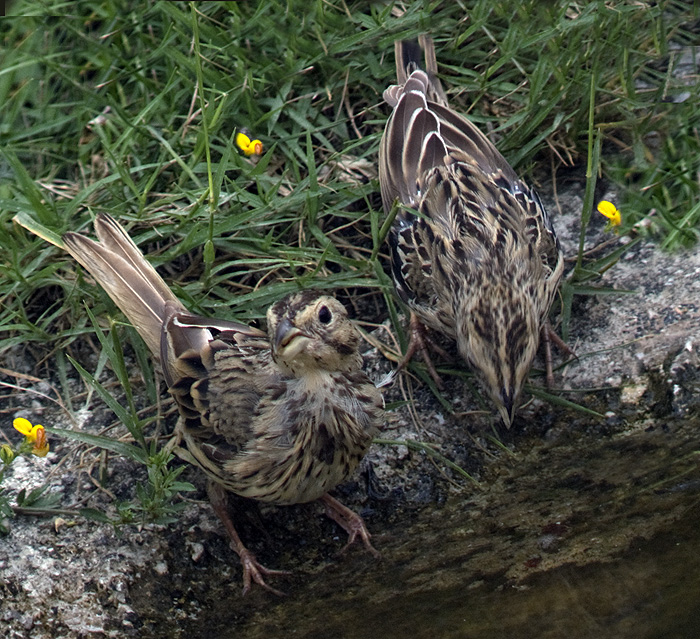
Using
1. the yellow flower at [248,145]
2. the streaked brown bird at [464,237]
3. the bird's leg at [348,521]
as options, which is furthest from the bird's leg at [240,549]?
the yellow flower at [248,145]

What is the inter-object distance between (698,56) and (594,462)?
283cm

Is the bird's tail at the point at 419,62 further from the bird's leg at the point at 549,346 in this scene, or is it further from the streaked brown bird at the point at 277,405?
the streaked brown bird at the point at 277,405

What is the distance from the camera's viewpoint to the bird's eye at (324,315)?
3990 mm

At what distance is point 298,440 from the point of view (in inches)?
165

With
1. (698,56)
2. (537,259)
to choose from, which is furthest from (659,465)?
(698,56)

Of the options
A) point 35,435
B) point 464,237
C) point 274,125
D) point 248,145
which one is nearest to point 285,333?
point 35,435

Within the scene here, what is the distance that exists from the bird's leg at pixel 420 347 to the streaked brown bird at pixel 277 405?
28.0 inches

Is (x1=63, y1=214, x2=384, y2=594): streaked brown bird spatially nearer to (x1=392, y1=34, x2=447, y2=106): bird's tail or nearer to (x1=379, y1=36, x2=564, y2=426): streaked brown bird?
(x1=379, y1=36, x2=564, y2=426): streaked brown bird

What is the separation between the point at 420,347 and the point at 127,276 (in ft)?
4.62

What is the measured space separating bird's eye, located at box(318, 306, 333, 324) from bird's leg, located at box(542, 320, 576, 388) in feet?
4.21

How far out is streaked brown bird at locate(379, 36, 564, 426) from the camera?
4574 mm

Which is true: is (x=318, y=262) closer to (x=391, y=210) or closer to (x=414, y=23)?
(x=391, y=210)

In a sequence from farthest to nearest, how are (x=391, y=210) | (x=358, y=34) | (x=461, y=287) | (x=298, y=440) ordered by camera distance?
(x=358, y=34)
(x=391, y=210)
(x=461, y=287)
(x=298, y=440)

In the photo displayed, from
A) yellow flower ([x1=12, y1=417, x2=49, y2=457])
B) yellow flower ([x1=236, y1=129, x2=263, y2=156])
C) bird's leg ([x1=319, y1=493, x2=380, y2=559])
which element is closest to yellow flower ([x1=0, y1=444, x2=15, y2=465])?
yellow flower ([x1=12, y1=417, x2=49, y2=457])
